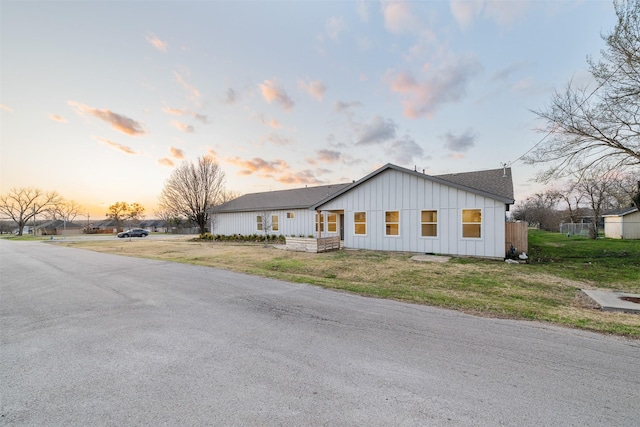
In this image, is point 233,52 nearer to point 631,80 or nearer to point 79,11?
point 79,11

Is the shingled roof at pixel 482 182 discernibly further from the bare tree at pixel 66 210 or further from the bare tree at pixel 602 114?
the bare tree at pixel 66 210

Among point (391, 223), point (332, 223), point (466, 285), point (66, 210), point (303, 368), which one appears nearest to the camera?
point (303, 368)

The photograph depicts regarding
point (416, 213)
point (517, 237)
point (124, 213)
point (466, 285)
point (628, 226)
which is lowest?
point (466, 285)

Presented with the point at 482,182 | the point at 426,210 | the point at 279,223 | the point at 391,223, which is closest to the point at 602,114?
the point at 482,182

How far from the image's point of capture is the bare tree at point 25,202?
64.4 m

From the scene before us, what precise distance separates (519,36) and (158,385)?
1897 cm

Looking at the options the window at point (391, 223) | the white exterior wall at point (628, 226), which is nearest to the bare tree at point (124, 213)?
the window at point (391, 223)

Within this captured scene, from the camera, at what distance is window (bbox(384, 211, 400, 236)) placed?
14134mm

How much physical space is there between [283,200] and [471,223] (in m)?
16.2

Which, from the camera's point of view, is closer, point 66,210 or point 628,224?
point 628,224

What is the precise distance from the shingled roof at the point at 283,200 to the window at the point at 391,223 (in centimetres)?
744

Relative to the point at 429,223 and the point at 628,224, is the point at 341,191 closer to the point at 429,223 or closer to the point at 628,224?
the point at 429,223

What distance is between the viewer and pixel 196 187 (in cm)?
2998

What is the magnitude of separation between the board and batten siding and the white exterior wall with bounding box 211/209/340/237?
4.46 metres
